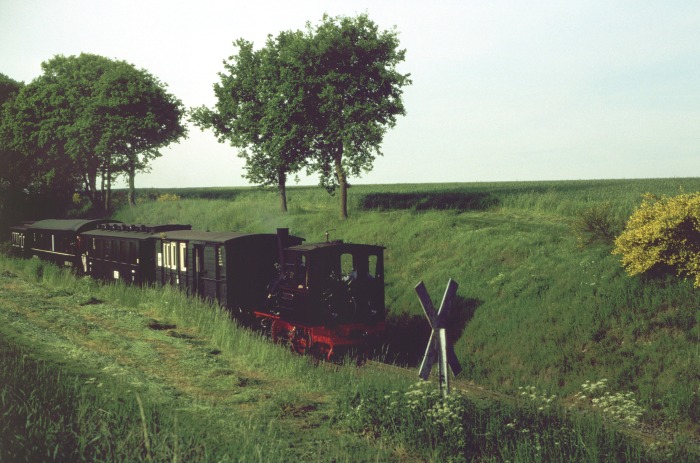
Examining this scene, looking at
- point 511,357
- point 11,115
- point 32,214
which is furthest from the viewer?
point 11,115

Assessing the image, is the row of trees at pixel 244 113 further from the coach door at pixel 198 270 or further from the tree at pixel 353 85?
the coach door at pixel 198 270

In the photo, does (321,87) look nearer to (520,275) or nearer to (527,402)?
(520,275)

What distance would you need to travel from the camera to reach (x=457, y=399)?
10.5 metres

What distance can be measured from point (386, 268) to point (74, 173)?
140 ft

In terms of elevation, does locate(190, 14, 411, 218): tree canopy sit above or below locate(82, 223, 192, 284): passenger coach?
above

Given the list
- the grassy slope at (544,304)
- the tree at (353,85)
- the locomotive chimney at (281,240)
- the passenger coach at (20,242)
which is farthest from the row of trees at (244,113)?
the locomotive chimney at (281,240)

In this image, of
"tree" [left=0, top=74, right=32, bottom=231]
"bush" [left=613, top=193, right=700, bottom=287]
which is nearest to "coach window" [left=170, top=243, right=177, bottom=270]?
"bush" [left=613, top=193, right=700, bottom=287]

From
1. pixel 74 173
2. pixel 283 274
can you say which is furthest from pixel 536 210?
pixel 74 173

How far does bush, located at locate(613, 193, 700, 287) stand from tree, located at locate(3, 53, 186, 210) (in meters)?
43.9

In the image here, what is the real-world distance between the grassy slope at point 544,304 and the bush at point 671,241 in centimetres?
51

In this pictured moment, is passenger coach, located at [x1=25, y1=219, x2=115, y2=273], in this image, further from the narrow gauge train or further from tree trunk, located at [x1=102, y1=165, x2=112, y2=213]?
tree trunk, located at [x1=102, y1=165, x2=112, y2=213]

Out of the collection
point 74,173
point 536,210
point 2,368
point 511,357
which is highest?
point 74,173

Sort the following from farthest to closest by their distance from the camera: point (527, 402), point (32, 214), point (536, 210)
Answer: point (32, 214) → point (536, 210) → point (527, 402)

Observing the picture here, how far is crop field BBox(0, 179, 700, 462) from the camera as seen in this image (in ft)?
30.1
